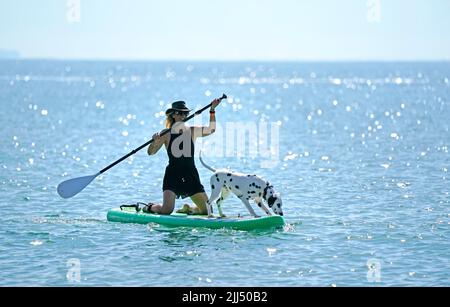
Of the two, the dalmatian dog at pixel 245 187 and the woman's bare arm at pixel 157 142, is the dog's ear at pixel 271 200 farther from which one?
the woman's bare arm at pixel 157 142

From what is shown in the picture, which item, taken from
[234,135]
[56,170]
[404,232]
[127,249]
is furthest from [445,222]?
[234,135]

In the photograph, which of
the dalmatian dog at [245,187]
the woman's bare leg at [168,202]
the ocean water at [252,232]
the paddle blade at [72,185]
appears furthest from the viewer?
the paddle blade at [72,185]

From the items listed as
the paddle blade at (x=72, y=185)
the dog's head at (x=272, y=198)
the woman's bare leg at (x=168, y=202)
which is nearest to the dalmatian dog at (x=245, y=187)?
the dog's head at (x=272, y=198)

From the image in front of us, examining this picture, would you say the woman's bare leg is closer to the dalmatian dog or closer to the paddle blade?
the dalmatian dog

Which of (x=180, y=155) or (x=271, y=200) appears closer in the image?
(x=271, y=200)

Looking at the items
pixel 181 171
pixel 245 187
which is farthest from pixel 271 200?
pixel 181 171

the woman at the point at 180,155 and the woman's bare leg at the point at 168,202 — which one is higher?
the woman at the point at 180,155

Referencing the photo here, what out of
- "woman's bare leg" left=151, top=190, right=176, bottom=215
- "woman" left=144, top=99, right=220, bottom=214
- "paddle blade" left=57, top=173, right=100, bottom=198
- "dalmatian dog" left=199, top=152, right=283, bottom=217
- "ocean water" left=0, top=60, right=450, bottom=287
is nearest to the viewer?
"ocean water" left=0, top=60, right=450, bottom=287

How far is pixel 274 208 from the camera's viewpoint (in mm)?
16344

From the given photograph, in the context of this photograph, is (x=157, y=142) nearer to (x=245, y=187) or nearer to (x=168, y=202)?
(x=168, y=202)

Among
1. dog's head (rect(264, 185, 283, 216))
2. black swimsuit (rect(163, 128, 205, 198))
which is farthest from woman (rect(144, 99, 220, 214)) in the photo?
dog's head (rect(264, 185, 283, 216))
